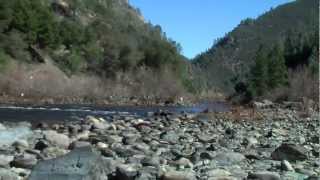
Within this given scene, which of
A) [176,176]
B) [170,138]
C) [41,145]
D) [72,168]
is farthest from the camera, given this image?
[170,138]

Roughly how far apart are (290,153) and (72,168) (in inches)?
240

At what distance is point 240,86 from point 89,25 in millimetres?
30354

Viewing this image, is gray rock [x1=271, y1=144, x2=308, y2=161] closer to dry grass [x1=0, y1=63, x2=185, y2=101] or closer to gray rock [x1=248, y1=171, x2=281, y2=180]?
gray rock [x1=248, y1=171, x2=281, y2=180]

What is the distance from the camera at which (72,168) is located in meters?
10.3

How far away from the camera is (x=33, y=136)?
2098 cm

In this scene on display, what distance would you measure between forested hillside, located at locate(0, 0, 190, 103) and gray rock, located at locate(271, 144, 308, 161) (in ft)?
194

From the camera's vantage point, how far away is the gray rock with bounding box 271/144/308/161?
14.3m

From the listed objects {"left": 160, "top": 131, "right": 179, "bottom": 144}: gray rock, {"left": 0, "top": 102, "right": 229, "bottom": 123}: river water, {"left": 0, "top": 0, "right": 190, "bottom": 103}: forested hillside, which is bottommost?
{"left": 160, "top": 131, "right": 179, "bottom": 144}: gray rock

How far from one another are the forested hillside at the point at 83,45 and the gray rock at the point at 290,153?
59.0 metres

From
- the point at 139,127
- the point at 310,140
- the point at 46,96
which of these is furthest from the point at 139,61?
the point at 310,140

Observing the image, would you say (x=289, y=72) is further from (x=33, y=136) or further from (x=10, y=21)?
(x=33, y=136)

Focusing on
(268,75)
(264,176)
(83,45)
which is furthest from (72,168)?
(83,45)

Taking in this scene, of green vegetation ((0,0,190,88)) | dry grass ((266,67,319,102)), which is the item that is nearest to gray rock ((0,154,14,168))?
dry grass ((266,67,319,102))

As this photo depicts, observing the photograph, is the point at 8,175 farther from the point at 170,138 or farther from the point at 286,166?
the point at 170,138
